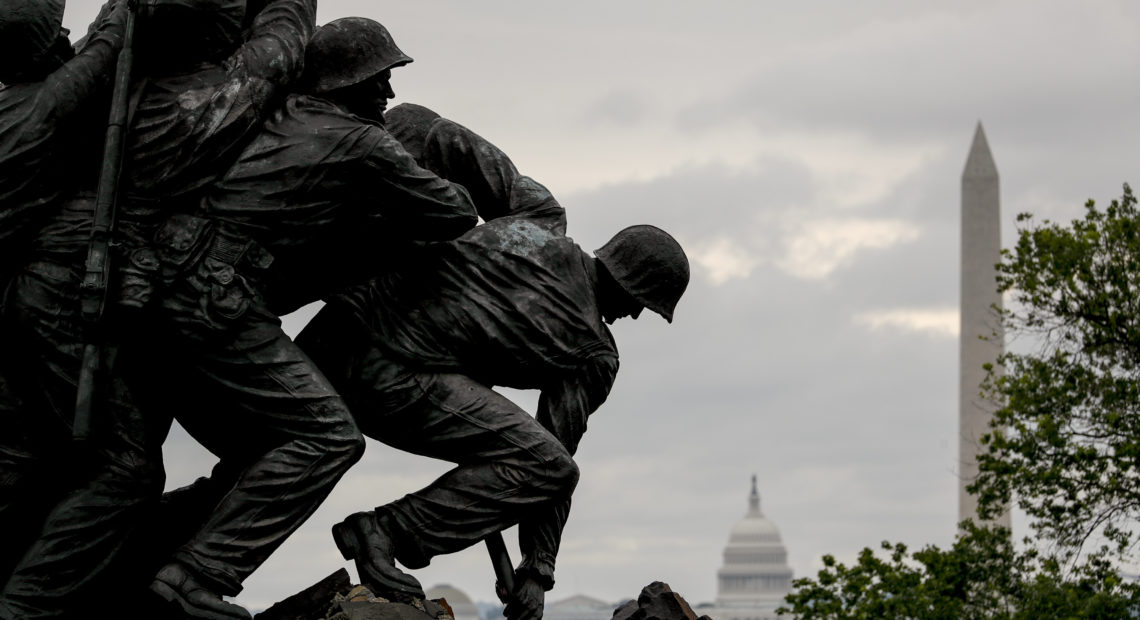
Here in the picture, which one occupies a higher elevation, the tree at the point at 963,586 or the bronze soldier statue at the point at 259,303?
the tree at the point at 963,586

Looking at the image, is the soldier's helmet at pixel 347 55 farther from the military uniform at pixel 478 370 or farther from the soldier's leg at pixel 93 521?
the soldier's leg at pixel 93 521

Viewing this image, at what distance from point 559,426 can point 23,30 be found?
2.90 meters

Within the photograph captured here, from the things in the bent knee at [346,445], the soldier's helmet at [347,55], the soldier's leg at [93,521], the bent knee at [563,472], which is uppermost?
the soldier's helmet at [347,55]

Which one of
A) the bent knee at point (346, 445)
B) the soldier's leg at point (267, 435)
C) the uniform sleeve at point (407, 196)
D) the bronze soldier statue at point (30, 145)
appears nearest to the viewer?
the bronze soldier statue at point (30, 145)

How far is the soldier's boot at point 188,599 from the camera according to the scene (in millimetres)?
9242

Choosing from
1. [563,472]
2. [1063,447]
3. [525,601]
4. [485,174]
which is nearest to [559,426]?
[563,472]

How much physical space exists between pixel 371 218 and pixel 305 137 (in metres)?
0.45

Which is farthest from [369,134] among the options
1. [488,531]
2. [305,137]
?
[488,531]

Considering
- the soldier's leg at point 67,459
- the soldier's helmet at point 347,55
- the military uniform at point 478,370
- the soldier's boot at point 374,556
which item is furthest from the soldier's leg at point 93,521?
the soldier's helmet at point 347,55

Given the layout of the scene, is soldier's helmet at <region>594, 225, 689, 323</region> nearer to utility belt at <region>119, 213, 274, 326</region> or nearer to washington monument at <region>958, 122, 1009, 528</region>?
utility belt at <region>119, 213, 274, 326</region>

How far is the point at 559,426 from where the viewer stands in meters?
10.4

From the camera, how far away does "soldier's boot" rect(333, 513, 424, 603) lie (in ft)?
32.1

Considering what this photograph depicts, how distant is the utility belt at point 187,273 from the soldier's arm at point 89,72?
0.61 metres

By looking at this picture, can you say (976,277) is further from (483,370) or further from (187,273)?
(187,273)
